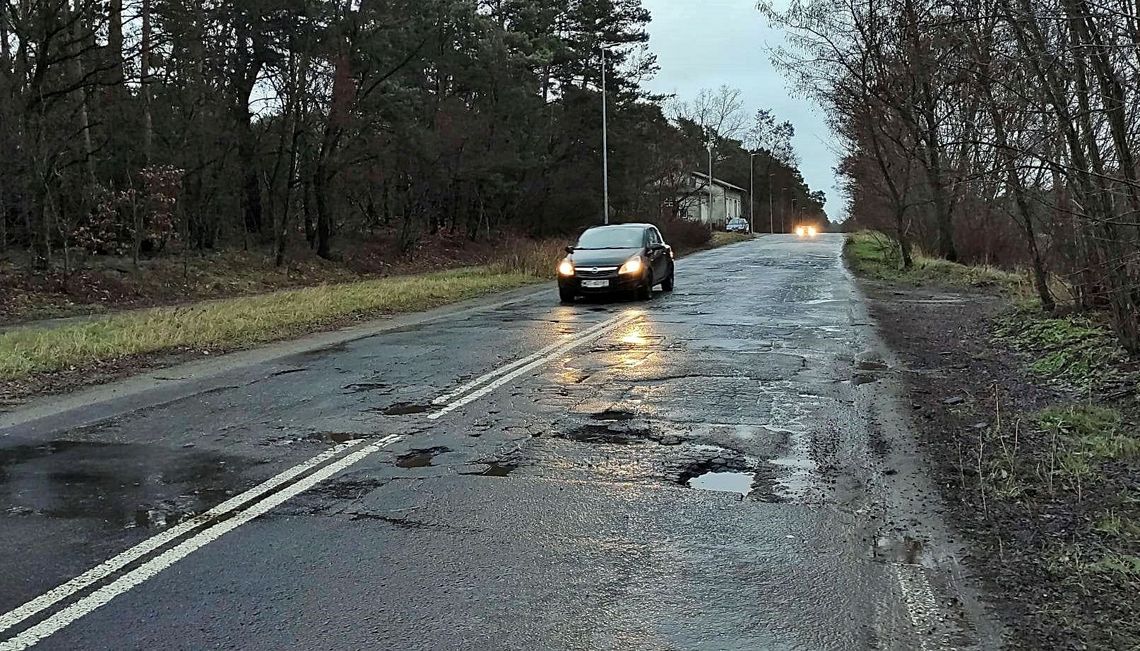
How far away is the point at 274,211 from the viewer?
30.2 m

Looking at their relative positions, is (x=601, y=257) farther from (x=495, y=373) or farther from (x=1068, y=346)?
(x=1068, y=346)

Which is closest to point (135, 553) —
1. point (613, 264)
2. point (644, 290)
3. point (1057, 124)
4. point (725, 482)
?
point (725, 482)

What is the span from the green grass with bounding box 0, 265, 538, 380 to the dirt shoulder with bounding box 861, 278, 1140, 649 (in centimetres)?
906

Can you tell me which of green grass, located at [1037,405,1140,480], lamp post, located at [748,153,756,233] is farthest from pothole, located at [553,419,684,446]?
lamp post, located at [748,153,756,233]

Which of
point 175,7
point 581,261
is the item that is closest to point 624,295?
point 581,261

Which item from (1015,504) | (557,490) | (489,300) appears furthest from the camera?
(489,300)

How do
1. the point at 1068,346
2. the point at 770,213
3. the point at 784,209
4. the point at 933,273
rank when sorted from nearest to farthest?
1. the point at 1068,346
2. the point at 933,273
3. the point at 770,213
4. the point at 784,209

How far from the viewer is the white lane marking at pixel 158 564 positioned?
3.52 metres

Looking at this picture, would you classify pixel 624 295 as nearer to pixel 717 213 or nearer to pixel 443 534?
pixel 443 534

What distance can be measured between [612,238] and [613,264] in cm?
161

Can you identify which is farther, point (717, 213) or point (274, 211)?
point (717, 213)

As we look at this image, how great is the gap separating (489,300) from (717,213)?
99.4 meters

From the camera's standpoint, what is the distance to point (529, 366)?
9.98m

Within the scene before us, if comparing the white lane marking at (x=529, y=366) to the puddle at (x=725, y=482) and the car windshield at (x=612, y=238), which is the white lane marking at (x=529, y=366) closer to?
the puddle at (x=725, y=482)
